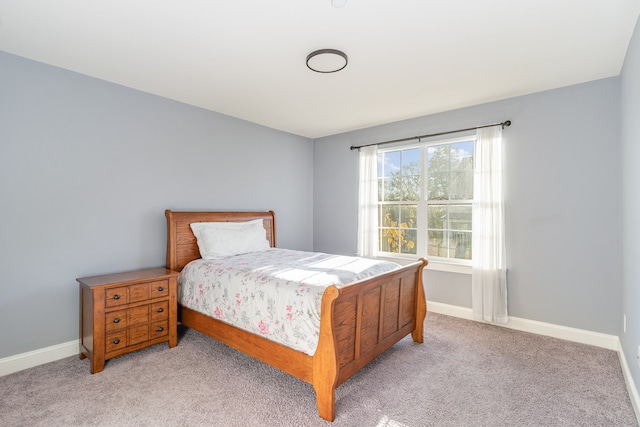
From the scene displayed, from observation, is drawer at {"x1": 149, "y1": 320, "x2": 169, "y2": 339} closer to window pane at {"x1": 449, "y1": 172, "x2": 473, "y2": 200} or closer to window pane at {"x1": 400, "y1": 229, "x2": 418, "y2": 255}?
window pane at {"x1": 400, "y1": 229, "x2": 418, "y2": 255}

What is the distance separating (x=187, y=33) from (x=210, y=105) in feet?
4.93

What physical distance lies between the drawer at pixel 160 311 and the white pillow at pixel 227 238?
63 cm

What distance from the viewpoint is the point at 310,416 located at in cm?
191

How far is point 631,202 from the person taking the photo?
220cm

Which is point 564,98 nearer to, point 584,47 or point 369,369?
point 584,47

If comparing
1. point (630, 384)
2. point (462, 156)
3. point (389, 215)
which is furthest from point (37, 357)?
point (462, 156)

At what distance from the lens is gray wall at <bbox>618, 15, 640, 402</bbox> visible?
78.2 inches

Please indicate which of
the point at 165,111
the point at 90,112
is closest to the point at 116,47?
the point at 90,112

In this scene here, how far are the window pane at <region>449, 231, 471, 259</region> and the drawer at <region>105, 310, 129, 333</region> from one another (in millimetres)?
3451

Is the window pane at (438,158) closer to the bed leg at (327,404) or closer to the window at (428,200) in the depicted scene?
the window at (428,200)

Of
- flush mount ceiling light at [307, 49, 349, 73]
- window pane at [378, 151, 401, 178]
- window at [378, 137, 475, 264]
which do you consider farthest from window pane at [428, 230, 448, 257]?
flush mount ceiling light at [307, 49, 349, 73]

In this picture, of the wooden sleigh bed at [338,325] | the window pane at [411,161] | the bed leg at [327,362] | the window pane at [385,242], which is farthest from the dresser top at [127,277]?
the window pane at [411,161]

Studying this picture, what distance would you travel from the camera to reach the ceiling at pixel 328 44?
1886 millimetres

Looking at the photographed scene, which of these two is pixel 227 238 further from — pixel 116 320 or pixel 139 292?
pixel 116 320
